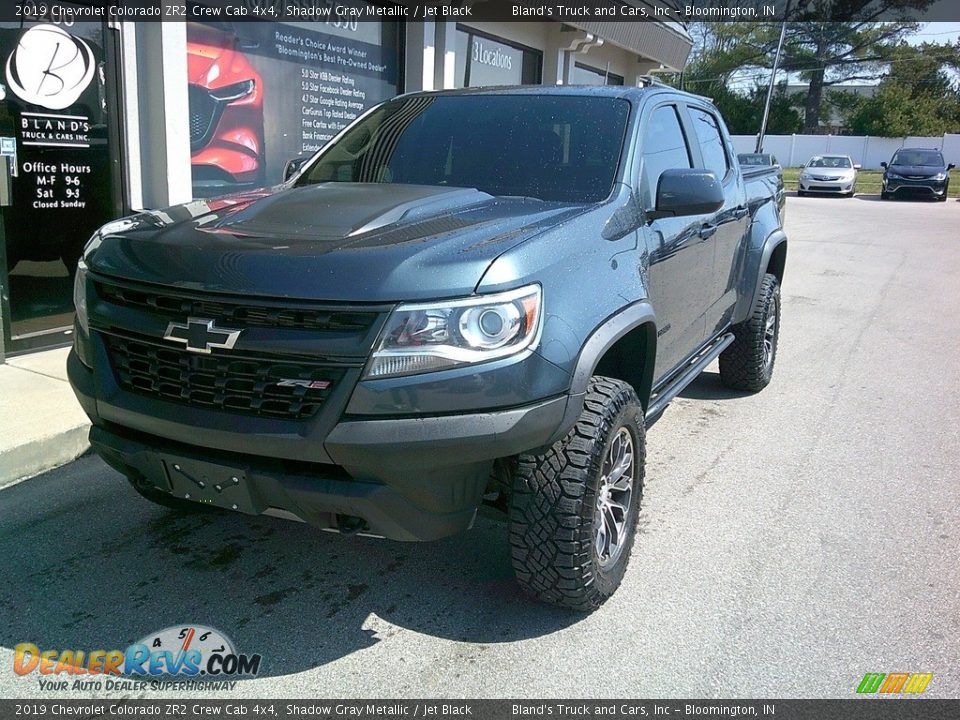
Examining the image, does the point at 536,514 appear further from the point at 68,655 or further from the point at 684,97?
the point at 684,97

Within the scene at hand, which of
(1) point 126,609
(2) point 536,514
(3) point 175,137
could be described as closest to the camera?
(2) point 536,514

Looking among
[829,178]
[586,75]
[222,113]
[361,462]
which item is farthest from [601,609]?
[829,178]

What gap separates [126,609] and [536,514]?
1.54 metres

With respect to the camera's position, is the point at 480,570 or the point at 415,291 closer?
the point at 415,291

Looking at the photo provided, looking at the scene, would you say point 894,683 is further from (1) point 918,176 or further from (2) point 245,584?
(1) point 918,176

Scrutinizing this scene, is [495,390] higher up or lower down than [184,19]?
lower down

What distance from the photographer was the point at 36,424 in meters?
4.55

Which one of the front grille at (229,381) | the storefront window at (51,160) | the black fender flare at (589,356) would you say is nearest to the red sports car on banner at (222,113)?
the storefront window at (51,160)

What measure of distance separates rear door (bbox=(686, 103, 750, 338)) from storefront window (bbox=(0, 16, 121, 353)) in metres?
4.27

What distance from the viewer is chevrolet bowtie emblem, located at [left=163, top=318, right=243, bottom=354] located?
2.57 metres

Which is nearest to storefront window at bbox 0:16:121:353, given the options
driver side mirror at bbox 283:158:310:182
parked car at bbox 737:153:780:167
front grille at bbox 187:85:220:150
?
front grille at bbox 187:85:220:150

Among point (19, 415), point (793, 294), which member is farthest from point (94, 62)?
point (793, 294)

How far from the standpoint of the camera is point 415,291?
2.46m

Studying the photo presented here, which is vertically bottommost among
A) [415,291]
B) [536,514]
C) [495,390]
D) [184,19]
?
[536,514]
